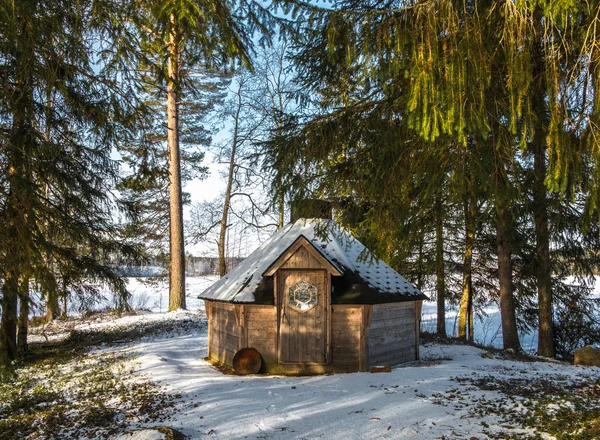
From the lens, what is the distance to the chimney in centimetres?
731

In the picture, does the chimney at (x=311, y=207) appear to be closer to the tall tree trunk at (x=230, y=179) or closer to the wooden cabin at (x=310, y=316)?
the wooden cabin at (x=310, y=316)

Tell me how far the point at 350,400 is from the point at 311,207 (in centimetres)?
323

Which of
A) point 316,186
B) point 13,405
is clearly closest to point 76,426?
point 13,405

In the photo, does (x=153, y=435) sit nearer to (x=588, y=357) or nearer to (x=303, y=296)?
(x=303, y=296)

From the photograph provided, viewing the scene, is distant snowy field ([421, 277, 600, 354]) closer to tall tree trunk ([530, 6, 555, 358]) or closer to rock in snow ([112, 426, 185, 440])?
tall tree trunk ([530, 6, 555, 358])

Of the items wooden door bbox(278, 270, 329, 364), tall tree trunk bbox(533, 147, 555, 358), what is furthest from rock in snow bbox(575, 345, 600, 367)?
wooden door bbox(278, 270, 329, 364)

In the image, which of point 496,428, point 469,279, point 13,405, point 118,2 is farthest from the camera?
point 469,279

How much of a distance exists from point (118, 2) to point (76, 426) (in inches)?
232

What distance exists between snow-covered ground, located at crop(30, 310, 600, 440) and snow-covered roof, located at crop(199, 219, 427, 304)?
5.83 ft

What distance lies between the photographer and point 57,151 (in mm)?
7508

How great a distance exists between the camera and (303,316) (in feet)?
33.5

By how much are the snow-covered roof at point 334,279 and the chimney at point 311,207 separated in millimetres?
1650

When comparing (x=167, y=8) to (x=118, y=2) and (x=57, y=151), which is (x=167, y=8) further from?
(x=57, y=151)

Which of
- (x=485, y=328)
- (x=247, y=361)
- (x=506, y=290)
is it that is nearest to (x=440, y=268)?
(x=506, y=290)
